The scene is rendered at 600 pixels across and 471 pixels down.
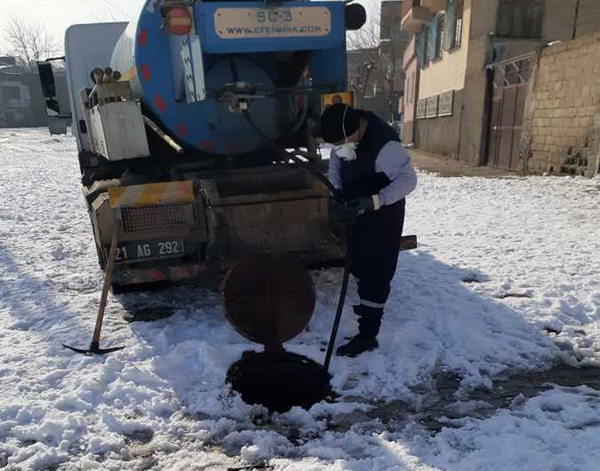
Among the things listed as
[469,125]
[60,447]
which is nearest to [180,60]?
[60,447]

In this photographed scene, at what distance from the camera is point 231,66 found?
379 cm

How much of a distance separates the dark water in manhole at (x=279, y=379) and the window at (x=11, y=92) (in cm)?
5906

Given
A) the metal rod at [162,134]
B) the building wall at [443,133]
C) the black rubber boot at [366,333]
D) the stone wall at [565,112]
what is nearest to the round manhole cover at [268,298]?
the black rubber boot at [366,333]

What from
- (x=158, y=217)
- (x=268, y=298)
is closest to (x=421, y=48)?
(x=158, y=217)

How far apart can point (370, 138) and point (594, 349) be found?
2.03m

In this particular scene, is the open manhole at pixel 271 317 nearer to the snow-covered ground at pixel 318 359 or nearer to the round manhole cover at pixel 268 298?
the round manhole cover at pixel 268 298

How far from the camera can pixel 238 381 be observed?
10.1 feet

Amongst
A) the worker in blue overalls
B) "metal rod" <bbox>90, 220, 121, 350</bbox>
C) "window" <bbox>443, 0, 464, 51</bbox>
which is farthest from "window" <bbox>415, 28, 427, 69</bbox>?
"metal rod" <bbox>90, 220, 121, 350</bbox>

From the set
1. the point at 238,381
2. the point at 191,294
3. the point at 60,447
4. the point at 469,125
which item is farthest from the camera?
the point at 469,125

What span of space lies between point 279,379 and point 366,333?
66 centimetres

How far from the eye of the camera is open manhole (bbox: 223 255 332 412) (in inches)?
122

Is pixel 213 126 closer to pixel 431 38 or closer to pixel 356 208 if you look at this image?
pixel 356 208

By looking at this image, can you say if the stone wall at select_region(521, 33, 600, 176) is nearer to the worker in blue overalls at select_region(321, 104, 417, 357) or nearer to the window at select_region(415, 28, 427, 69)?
the worker in blue overalls at select_region(321, 104, 417, 357)

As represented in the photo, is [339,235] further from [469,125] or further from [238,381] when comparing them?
[469,125]
